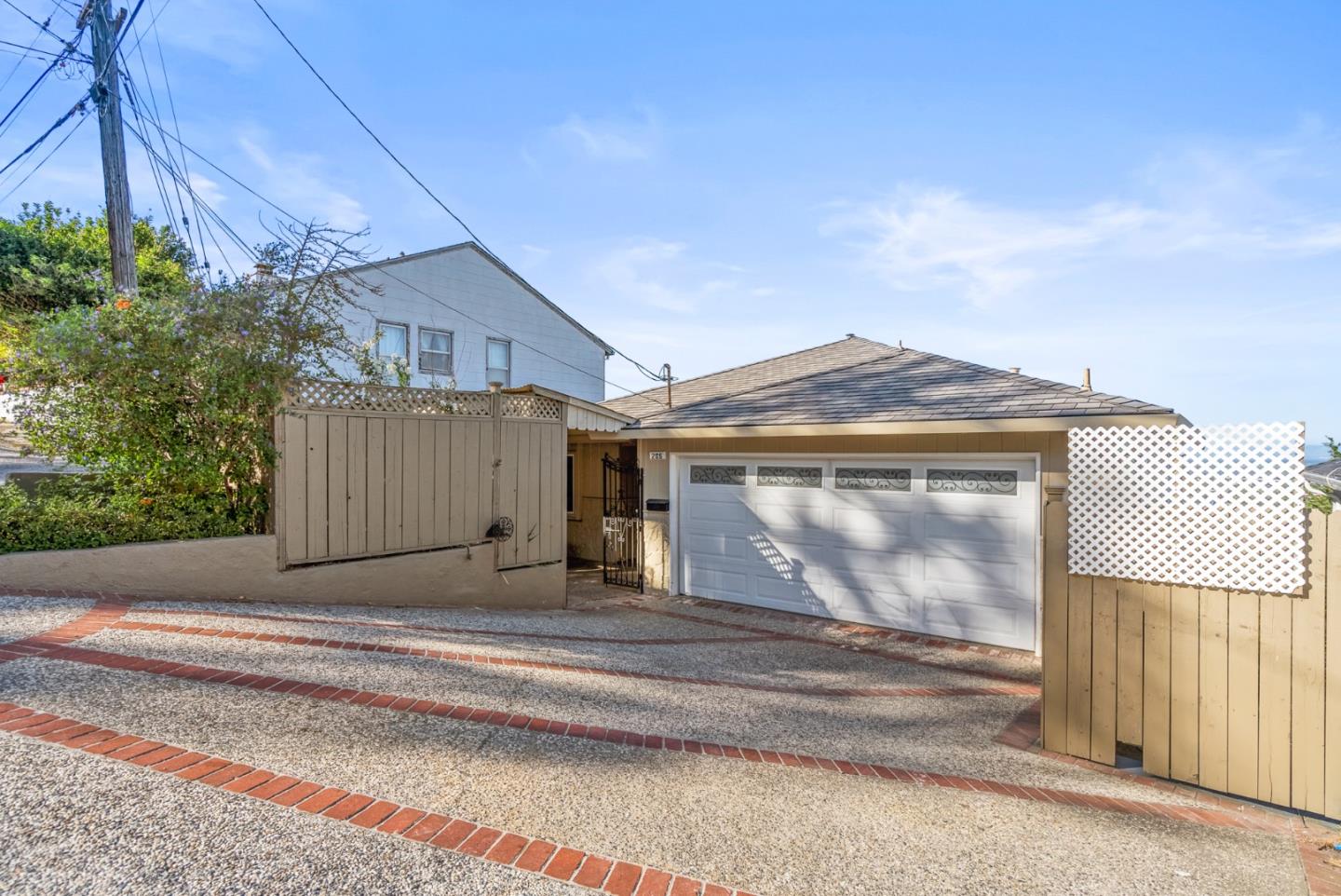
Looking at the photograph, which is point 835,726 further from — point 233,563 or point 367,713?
point 233,563

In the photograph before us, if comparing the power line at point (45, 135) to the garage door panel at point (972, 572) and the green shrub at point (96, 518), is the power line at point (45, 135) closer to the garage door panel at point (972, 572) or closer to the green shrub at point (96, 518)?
the green shrub at point (96, 518)

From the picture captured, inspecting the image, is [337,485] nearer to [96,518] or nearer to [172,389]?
[172,389]

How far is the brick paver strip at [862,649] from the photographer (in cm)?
670

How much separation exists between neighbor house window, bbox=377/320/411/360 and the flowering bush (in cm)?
801

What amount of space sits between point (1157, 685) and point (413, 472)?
7114mm

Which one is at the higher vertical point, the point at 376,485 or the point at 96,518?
the point at 376,485

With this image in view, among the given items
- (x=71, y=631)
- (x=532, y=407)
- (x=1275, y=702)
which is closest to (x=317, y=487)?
(x=71, y=631)

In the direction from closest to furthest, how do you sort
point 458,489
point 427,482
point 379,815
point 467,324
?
1. point 379,815
2. point 427,482
3. point 458,489
4. point 467,324

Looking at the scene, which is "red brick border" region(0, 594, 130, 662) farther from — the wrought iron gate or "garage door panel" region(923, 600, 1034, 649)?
"garage door panel" region(923, 600, 1034, 649)

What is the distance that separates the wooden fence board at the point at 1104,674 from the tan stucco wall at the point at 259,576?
6.48 meters

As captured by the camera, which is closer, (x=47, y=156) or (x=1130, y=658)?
(x=1130, y=658)

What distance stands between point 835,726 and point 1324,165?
10.2m

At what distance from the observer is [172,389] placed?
645 centimetres

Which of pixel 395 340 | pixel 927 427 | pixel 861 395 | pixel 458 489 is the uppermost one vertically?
pixel 395 340
